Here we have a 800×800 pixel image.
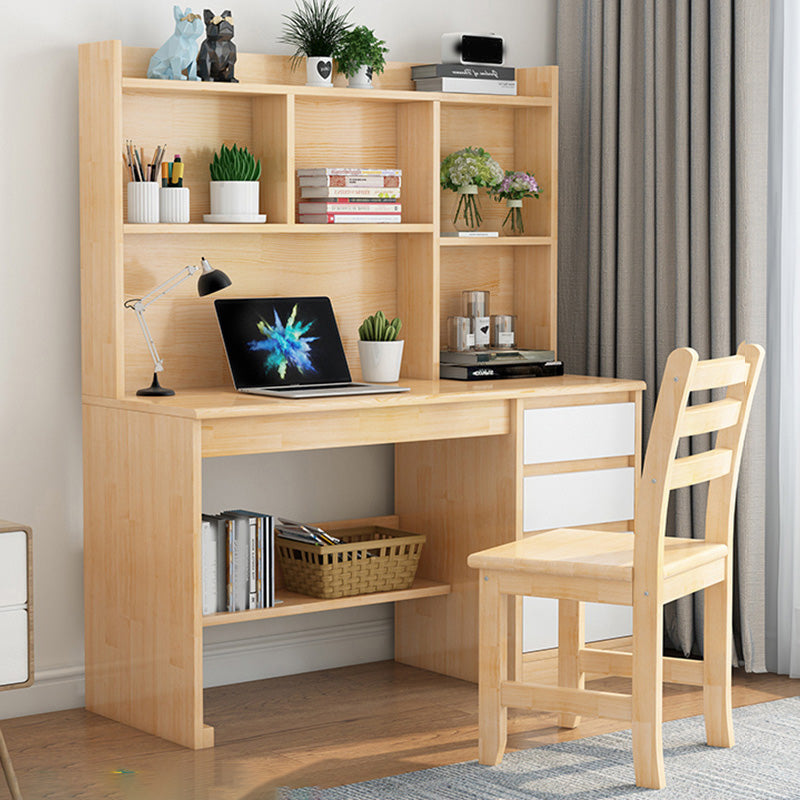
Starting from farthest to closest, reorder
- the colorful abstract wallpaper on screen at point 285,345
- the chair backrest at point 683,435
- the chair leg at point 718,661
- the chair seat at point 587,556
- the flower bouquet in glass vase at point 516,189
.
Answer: the flower bouquet in glass vase at point 516,189 < the colorful abstract wallpaper on screen at point 285,345 < the chair leg at point 718,661 < the chair seat at point 587,556 < the chair backrest at point 683,435

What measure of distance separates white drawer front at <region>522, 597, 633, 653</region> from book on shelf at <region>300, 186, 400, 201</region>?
44.7 inches

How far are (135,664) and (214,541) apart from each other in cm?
35

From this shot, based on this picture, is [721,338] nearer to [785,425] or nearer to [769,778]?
[785,425]

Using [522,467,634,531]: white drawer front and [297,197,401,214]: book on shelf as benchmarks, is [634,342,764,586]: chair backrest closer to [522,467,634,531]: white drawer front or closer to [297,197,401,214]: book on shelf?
→ [522,467,634,531]: white drawer front

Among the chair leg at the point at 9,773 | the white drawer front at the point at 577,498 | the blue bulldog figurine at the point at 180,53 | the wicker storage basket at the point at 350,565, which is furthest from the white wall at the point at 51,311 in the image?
the white drawer front at the point at 577,498

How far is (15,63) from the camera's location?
10.8 ft

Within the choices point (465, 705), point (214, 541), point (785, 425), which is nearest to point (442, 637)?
point (465, 705)

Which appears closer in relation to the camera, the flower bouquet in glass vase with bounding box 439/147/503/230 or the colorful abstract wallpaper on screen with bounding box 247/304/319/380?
the colorful abstract wallpaper on screen with bounding box 247/304/319/380

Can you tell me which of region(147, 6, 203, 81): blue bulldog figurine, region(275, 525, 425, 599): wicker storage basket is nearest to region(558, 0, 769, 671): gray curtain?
region(275, 525, 425, 599): wicker storage basket

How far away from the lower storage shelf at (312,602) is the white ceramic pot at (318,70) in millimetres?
1336

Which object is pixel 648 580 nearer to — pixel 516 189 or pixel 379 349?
pixel 379 349

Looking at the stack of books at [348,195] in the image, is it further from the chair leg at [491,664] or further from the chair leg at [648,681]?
the chair leg at [648,681]

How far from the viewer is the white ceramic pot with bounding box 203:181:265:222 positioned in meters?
3.43

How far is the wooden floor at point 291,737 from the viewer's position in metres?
2.92
